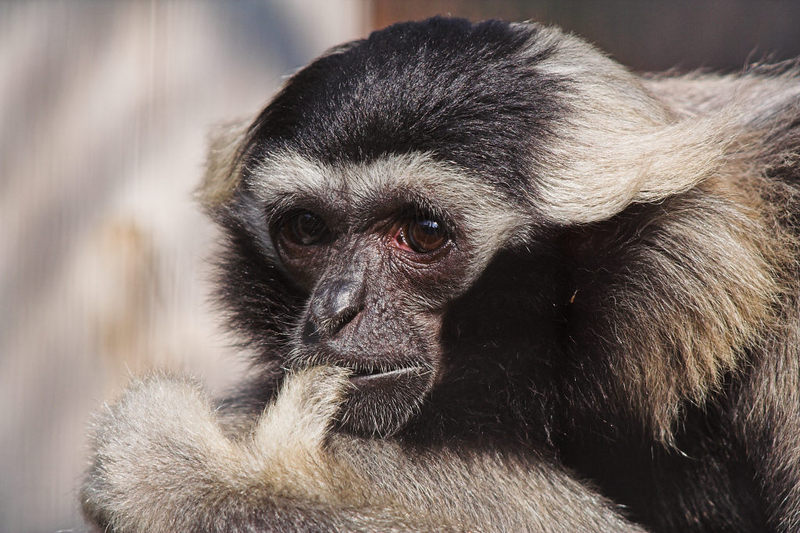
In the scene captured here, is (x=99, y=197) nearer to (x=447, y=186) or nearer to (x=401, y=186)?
(x=401, y=186)

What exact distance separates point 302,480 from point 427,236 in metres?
0.83

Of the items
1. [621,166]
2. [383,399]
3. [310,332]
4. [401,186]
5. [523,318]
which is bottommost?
[383,399]

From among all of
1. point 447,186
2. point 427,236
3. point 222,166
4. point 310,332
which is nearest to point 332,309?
point 310,332

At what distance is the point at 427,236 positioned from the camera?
281 centimetres

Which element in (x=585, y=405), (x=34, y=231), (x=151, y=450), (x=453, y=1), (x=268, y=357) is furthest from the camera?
(x=453, y=1)

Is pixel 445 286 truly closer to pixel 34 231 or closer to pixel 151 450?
pixel 151 450

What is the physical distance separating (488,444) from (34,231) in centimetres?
250

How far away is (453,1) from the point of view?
5188 millimetres

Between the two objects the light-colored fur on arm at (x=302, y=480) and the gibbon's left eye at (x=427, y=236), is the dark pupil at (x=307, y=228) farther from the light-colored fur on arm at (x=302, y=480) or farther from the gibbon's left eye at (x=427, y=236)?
the light-colored fur on arm at (x=302, y=480)

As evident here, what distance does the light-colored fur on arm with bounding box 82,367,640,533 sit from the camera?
241 cm

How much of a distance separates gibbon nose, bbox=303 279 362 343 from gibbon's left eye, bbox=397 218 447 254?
0.72ft

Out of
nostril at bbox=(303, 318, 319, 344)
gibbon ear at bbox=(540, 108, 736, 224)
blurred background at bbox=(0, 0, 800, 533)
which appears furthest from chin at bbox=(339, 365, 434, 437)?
blurred background at bbox=(0, 0, 800, 533)

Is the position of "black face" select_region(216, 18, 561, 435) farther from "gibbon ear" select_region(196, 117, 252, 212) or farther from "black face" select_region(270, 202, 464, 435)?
"gibbon ear" select_region(196, 117, 252, 212)

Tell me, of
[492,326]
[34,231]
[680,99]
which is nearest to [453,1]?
[680,99]
